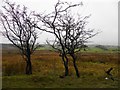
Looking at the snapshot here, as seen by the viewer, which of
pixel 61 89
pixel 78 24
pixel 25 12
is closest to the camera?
pixel 61 89

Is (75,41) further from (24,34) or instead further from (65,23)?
(24,34)

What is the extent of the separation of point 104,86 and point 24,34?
417 inches

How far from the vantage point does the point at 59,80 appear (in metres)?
19.6

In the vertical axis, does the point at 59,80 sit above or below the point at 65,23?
below

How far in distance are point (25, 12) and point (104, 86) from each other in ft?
37.1

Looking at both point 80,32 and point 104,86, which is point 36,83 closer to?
point 104,86

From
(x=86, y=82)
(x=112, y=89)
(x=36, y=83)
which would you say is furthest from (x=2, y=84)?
(x=112, y=89)

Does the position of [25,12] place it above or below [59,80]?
above

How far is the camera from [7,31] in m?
25.7

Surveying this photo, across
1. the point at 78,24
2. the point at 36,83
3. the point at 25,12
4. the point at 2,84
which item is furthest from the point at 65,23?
the point at 2,84

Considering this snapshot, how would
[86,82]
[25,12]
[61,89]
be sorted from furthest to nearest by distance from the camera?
[25,12], [86,82], [61,89]

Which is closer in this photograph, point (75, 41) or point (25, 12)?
point (75, 41)

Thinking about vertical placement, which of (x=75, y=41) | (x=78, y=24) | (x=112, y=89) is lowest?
(x=112, y=89)

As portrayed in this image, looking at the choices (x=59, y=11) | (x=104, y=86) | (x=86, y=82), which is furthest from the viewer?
(x=59, y=11)
